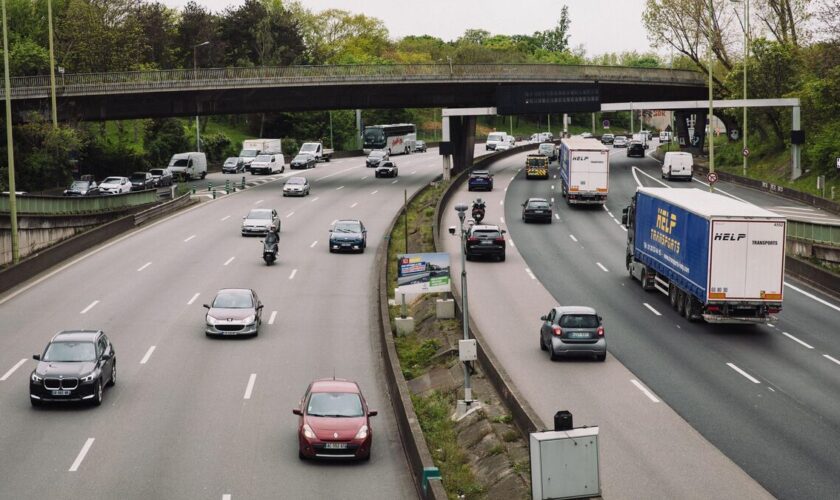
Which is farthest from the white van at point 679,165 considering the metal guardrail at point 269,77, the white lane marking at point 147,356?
the white lane marking at point 147,356

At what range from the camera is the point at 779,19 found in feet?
336

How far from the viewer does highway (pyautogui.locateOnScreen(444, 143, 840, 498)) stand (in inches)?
871

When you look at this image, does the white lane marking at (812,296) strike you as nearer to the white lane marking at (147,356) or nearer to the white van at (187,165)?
the white lane marking at (147,356)

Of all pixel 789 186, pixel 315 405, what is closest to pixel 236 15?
pixel 789 186

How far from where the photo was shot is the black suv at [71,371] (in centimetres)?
2670

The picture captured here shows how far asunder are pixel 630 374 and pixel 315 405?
10.4 m

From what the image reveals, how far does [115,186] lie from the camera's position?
7512cm

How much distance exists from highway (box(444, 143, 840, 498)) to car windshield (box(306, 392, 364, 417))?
15.3ft

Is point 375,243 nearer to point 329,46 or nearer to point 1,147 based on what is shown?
point 1,147

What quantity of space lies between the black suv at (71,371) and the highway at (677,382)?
10750 mm

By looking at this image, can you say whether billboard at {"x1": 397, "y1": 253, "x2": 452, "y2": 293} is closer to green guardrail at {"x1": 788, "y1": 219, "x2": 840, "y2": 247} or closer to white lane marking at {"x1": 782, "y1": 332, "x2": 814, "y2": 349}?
white lane marking at {"x1": 782, "y1": 332, "x2": 814, "y2": 349}

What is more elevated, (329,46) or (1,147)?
(329,46)

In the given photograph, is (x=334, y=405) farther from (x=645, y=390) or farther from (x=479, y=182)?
(x=479, y=182)

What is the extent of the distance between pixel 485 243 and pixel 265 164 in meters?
48.9
